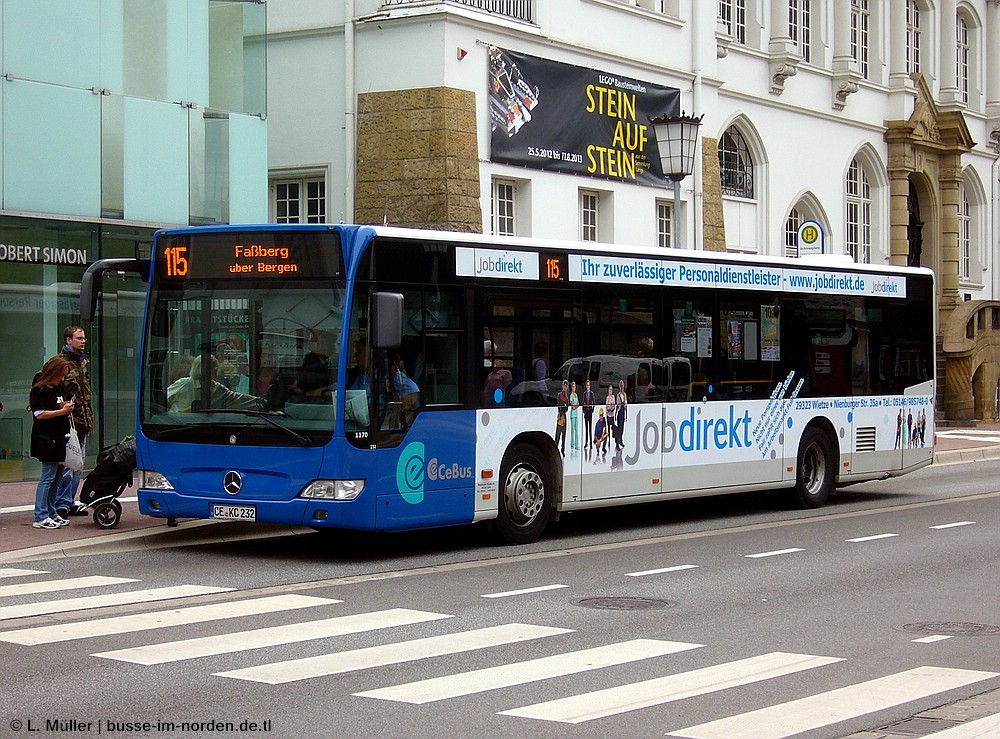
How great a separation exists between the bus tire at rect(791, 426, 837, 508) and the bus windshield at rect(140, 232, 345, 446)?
287 inches

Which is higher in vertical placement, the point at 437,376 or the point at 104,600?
the point at 437,376

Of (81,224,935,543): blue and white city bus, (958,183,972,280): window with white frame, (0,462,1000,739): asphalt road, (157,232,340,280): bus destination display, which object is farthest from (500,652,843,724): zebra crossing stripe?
(958,183,972,280): window with white frame

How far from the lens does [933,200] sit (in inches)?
1645

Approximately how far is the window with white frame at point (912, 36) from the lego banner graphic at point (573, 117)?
43.7ft

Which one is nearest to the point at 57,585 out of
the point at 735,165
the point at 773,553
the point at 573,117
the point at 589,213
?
the point at 773,553

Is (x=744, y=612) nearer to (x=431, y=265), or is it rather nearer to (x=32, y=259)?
(x=431, y=265)

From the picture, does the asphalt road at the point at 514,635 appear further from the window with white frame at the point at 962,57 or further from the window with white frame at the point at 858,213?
the window with white frame at the point at 962,57

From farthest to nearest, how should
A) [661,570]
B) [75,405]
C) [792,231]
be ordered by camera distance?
[792,231] < [75,405] < [661,570]

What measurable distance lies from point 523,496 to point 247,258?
3.37 m

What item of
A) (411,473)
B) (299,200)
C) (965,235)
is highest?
(965,235)

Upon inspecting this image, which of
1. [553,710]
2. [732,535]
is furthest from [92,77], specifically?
[553,710]

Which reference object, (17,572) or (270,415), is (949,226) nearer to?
(270,415)

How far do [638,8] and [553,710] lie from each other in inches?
921

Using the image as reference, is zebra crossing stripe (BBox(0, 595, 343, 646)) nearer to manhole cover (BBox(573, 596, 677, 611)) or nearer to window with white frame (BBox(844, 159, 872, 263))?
manhole cover (BBox(573, 596, 677, 611))
